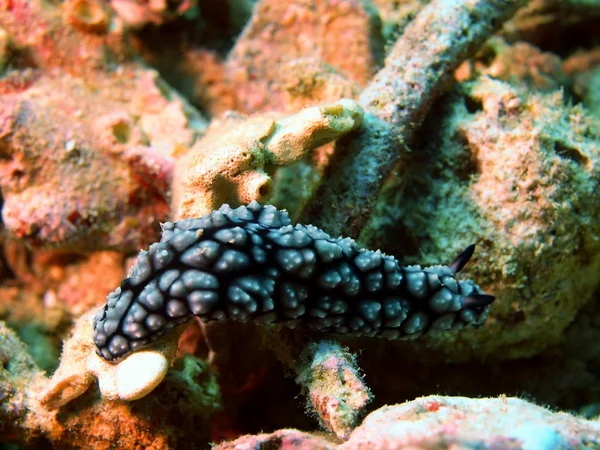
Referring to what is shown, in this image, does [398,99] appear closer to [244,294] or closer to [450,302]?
[450,302]

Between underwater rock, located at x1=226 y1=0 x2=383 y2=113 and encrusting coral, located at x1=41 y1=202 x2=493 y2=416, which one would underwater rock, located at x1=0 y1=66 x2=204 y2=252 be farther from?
encrusting coral, located at x1=41 y1=202 x2=493 y2=416

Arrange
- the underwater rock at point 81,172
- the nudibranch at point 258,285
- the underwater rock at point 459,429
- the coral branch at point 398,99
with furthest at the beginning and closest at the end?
the underwater rock at point 81,172 → the coral branch at point 398,99 → the nudibranch at point 258,285 → the underwater rock at point 459,429

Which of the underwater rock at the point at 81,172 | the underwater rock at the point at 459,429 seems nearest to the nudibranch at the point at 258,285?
the underwater rock at the point at 459,429

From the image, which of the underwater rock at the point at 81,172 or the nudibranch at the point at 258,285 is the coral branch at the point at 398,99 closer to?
the nudibranch at the point at 258,285

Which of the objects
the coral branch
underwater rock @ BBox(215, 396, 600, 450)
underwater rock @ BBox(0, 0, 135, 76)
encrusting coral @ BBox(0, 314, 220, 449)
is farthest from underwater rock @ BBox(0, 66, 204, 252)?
underwater rock @ BBox(215, 396, 600, 450)

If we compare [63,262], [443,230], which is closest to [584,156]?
[443,230]

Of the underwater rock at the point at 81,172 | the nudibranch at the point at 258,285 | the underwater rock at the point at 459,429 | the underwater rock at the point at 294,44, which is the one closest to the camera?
the underwater rock at the point at 459,429

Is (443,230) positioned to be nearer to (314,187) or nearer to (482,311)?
(482,311)
